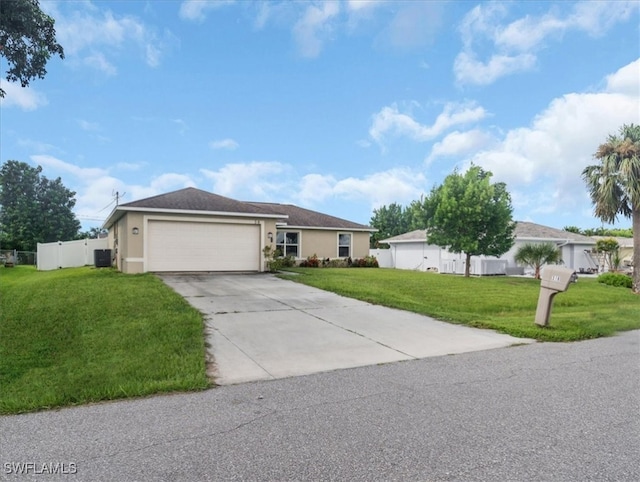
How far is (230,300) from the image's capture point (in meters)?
10.1

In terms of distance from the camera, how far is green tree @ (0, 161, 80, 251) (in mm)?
39906

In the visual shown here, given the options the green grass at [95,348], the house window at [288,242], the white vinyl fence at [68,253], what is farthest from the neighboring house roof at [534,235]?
the green grass at [95,348]

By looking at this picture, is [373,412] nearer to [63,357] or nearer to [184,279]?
[63,357]

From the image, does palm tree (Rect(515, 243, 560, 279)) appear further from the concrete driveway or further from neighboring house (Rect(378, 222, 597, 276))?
the concrete driveway

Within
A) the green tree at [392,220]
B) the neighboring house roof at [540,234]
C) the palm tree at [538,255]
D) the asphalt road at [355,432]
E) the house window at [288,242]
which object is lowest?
the asphalt road at [355,432]

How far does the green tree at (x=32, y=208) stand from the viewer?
131 feet

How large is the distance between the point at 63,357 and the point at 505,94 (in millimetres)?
17149

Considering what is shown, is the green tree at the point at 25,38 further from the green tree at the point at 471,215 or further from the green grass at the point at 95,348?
the green tree at the point at 471,215

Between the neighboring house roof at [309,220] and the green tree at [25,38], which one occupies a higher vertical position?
the green tree at [25,38]

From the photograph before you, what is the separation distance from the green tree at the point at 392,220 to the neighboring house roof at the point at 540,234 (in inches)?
685

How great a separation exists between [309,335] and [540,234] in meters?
24.8

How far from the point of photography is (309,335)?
23.0ft

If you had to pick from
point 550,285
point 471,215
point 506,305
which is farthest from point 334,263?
point 550,285

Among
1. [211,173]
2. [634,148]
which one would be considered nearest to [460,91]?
[634,148]
